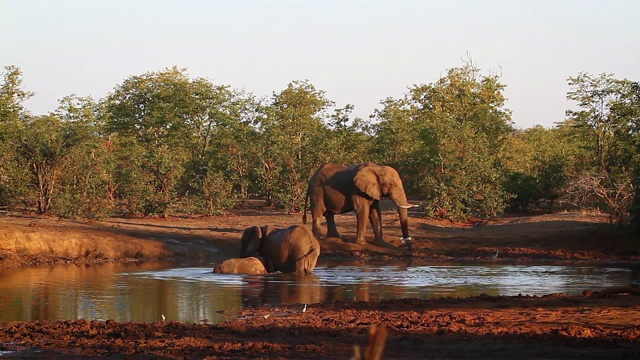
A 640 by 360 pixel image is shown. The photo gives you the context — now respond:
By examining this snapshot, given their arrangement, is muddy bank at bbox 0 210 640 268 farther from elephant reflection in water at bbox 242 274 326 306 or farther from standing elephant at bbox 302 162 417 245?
elephant reflection in water at bbox 242 274 326 306

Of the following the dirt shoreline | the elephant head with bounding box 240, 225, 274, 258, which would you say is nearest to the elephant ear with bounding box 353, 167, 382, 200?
the elephant head with bounding box 240, 225, 274, 258

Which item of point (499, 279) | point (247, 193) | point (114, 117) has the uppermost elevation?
point (114, 117)

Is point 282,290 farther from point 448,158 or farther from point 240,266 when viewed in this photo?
point 448,158

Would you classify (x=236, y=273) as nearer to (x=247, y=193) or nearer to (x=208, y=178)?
(x=208, y=178)

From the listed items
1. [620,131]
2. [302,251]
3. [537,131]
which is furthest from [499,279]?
[537,131]

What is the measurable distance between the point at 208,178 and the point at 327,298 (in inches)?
637

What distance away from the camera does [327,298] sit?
47.9ft

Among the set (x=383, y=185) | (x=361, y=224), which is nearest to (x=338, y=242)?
(x=361, y=224)

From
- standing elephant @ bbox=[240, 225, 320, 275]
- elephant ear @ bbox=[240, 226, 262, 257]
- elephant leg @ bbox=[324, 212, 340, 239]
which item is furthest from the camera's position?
elephant leg @ bbox=[324, 212, 340, 239]

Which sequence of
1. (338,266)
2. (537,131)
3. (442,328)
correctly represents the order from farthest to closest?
(537,131) → (338,266) → (442,328)

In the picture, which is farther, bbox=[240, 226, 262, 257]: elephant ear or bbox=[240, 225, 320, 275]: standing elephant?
bbox=[240, 226, 262, 257]: elephant ear

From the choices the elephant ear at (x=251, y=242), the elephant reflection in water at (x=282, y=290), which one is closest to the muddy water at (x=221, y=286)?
the elephant reflection in water at (x=282, y=290)

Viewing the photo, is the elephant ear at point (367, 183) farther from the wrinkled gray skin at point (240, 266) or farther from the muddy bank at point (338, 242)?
the wrinkled gray skin at point (240, 266)

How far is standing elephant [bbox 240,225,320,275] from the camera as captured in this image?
1823 centimetres
